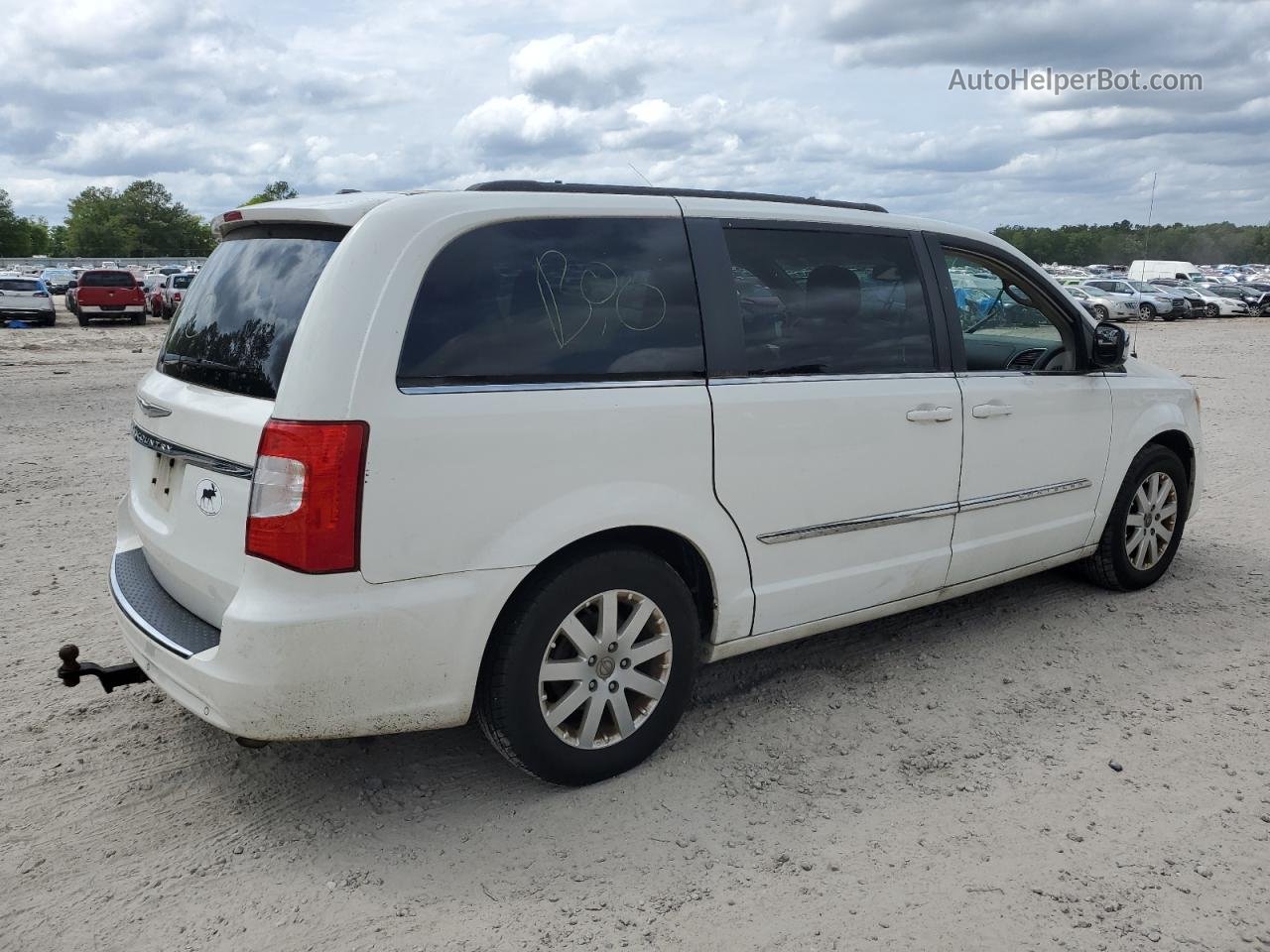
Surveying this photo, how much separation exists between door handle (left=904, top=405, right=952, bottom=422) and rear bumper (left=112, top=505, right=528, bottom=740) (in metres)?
1.73

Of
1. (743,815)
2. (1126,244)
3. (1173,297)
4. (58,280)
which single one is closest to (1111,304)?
(1173,297)

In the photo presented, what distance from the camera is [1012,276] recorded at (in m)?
4.64

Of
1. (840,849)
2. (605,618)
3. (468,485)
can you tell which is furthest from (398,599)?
(840,849)

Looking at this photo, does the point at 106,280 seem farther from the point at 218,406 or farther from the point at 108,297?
the point at 218,406

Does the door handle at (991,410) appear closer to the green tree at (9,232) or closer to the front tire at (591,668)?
the front tire at (591,668)

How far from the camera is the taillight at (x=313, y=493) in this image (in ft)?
8.95

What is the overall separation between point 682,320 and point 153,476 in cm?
179

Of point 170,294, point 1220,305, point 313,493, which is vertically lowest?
point 313,493

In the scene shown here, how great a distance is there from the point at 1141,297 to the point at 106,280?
34572 mm

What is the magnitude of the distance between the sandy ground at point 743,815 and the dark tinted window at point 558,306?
136 centimetres

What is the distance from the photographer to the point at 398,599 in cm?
284

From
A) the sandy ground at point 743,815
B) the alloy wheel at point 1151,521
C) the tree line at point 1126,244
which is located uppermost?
the tree line at point 1126,244

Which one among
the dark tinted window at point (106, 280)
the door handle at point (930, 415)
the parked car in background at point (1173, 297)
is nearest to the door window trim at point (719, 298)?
the door handle at point (930, 415)

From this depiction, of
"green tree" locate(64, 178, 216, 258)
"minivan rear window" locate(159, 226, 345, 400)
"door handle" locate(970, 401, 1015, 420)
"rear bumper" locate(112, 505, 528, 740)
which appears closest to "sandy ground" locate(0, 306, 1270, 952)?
Answer: "rear bumper" locate(112, 505, 528, 740)
